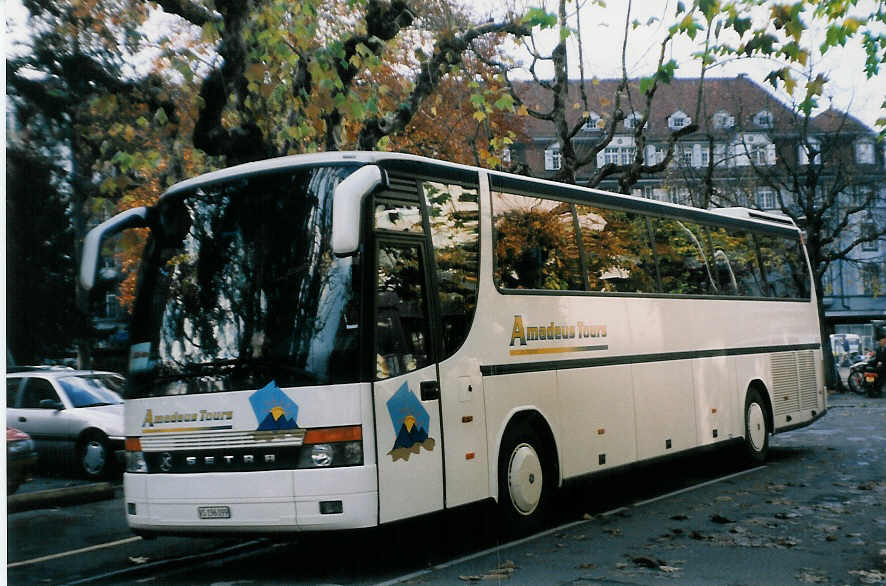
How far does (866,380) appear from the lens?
3428cm

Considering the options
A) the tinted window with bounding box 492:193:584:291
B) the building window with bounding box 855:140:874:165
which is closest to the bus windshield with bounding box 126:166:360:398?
the tinted window with bounding box 492:193:584:291

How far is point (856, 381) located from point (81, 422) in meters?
28.1

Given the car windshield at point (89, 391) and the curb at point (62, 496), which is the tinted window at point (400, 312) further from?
the car windshield at point (89, 391)

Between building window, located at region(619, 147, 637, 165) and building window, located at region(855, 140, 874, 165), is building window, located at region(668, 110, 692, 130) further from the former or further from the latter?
building window, located at region(855, 140, 874, 165)

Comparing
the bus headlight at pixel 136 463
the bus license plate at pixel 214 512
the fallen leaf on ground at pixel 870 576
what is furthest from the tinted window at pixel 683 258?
the bus headlight at pixel 136 463

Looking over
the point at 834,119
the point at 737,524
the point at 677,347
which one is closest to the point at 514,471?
the point at 737,524

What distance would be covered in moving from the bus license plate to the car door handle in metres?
1.73

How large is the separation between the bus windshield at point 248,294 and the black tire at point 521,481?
2.37m

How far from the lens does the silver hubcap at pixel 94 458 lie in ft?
48.2

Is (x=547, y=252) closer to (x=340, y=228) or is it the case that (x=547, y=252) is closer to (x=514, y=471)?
(x=514, y=471)

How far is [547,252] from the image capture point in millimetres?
10656

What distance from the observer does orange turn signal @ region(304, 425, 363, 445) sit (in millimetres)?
7684

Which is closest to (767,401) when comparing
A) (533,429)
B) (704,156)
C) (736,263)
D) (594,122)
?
(736,263)

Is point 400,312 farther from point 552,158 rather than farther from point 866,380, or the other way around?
point 866,380
